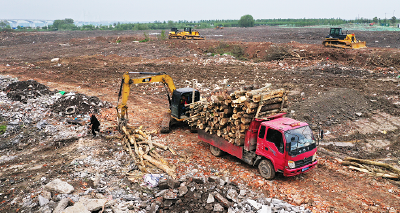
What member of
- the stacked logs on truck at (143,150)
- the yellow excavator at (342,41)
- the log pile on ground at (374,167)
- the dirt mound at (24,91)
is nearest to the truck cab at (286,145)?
the log pile on ground at (374,167)

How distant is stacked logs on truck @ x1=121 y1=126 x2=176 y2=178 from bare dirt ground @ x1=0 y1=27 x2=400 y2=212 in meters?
0.51

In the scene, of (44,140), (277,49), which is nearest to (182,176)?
(44,140)

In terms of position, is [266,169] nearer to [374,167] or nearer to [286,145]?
[286,145]

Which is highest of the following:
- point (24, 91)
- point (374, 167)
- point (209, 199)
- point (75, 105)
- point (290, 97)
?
point (24, 91)

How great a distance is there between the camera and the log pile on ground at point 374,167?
8695 millimetres

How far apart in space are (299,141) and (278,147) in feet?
2.12

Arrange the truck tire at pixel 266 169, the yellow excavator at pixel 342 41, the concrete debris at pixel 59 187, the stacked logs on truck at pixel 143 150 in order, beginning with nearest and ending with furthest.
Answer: the concrete debris at pixel 59 187 < the truck tire at pixel 266 169 < the stacked logs on truck at pixel 143 150 < the yellow excavator at pixel 342 41

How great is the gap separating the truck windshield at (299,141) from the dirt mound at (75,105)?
1089 centimetres

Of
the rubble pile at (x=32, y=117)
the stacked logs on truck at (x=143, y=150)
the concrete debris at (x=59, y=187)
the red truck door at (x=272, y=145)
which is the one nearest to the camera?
the concrete debris at (x=59, y=187)

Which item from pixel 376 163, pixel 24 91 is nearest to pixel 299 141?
pixel 376 163

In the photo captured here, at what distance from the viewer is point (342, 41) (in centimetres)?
3030

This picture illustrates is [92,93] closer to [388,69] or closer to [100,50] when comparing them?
[100,50]

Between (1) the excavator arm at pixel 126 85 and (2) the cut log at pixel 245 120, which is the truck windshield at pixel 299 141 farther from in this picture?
(1) the excavator arm at pixel 126 85

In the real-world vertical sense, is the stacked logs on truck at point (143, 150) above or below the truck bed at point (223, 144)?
below
